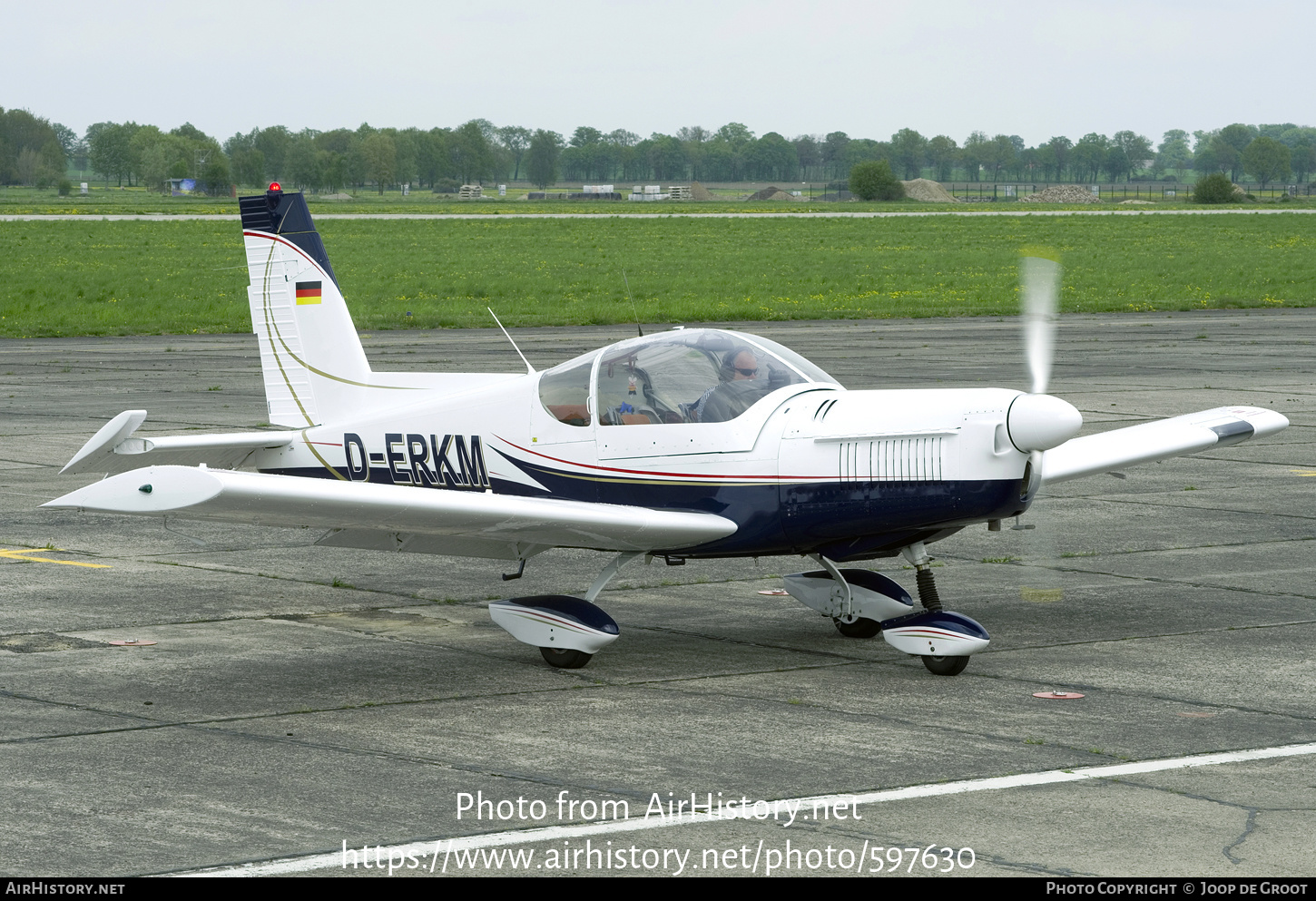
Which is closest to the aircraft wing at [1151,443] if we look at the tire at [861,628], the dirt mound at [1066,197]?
the tire at [861,628]

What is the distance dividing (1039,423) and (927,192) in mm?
171009

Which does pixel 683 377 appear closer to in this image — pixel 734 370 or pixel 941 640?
pixel 734 370

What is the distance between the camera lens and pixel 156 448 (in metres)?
A: 10.1

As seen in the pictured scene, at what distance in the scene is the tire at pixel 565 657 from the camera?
8.92 meters

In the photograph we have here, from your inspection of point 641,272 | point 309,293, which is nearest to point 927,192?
point 641,272

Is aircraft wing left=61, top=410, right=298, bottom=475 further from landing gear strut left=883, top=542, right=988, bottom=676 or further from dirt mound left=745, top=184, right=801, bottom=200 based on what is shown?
dirt mound left=745, top=184, right=801, bottom=200

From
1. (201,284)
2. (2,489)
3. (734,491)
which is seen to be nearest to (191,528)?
(2,489)

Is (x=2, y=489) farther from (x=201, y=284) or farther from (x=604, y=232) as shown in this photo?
(x=604, y=232)

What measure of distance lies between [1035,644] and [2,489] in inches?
399

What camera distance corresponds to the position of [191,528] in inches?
542

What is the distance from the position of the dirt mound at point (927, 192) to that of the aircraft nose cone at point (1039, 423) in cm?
16386

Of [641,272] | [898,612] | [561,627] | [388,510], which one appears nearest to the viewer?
[388,510]

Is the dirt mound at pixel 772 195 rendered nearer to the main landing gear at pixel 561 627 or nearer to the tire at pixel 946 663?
the main landing gear at pixel 561 627

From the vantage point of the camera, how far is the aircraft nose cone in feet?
27.1
